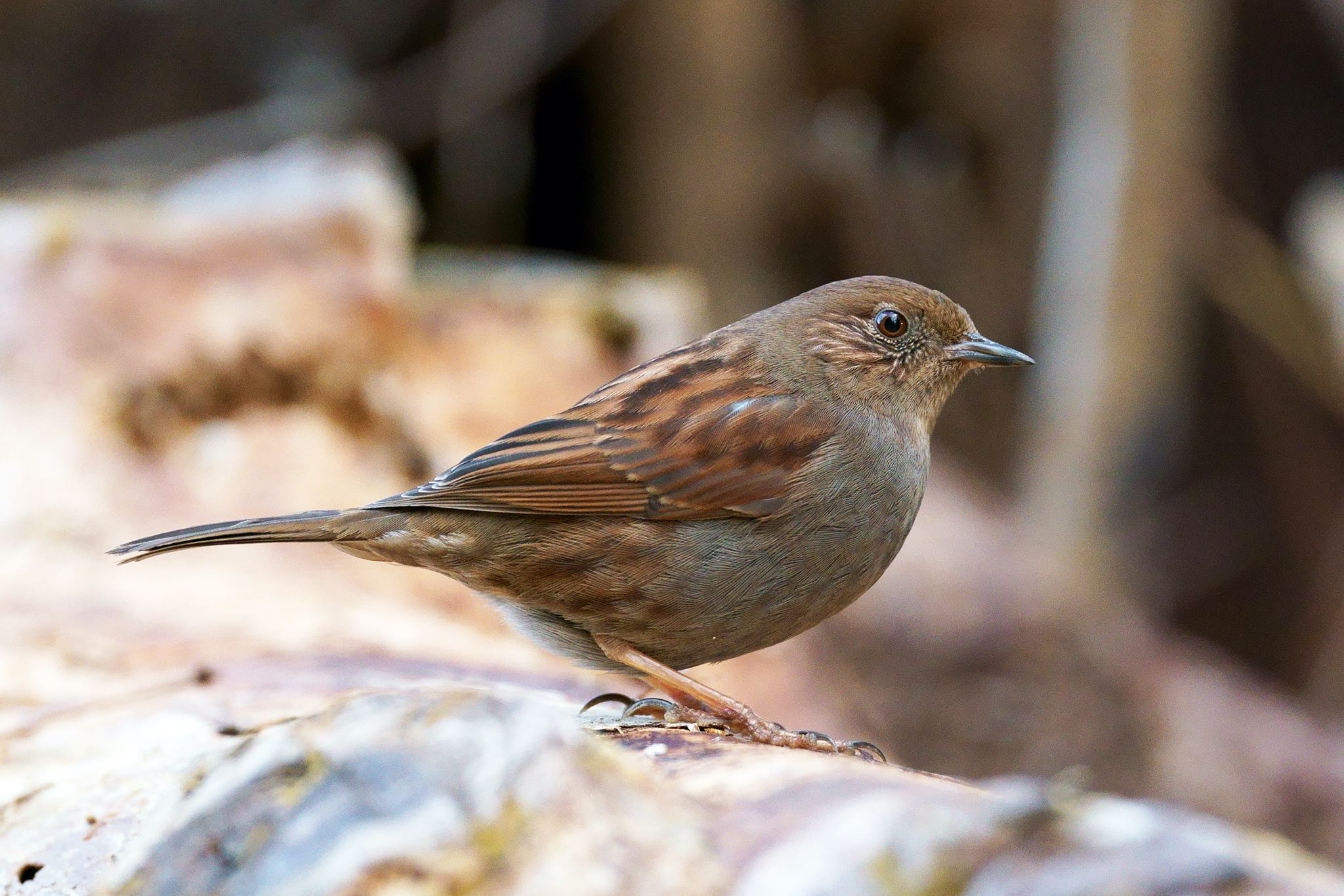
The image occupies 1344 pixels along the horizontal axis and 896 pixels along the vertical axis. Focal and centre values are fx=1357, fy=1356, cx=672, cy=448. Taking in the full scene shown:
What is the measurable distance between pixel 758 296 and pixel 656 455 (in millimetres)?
6769

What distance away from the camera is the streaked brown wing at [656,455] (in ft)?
11.3

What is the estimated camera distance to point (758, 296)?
10.2m

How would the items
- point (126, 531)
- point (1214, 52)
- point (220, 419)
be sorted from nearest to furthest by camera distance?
point (126, 531)
point (220, 419)
point (1214, 52)

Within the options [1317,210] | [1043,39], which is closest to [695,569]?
[1317,210]

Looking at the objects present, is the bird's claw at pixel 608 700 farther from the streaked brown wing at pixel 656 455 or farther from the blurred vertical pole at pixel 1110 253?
the blurred vertical pole at pixel 1110 253

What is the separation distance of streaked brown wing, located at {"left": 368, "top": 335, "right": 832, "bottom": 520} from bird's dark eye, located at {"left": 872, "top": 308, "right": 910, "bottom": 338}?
1.44 ft

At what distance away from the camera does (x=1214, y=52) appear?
974cm

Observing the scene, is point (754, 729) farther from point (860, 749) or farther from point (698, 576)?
point (698, 576)

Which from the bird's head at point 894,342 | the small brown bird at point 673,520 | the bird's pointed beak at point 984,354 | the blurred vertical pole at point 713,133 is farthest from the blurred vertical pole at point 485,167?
the small brown bird at point 673,520

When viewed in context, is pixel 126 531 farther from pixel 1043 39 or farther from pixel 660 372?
pixel 1043 39

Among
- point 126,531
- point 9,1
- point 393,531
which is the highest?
point 9,1

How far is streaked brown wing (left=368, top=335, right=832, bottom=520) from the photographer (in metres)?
3.46

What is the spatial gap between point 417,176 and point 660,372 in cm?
799

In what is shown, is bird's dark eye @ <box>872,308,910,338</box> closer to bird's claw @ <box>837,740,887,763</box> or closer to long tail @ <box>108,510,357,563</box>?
bird's claw @ <box>837,740,887,763</box>
